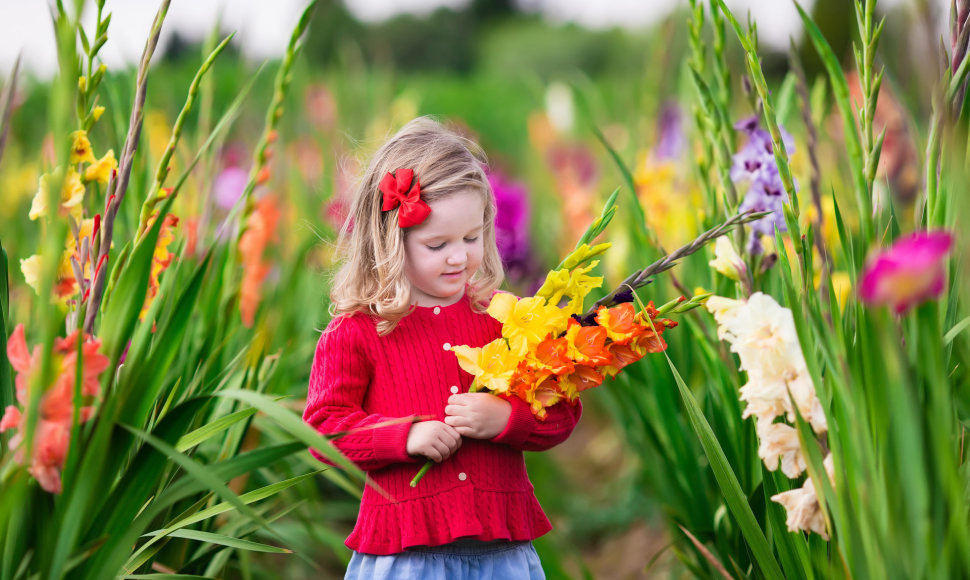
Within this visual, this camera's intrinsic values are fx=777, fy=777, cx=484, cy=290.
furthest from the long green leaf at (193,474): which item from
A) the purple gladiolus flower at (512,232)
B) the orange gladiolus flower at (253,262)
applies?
the purple gladiolus flower at (512,232)

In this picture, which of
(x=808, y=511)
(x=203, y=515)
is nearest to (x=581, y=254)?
(x=808, y=511)

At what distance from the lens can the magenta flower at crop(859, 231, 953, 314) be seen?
2.47 feet

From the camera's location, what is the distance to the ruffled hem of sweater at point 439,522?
1.23m

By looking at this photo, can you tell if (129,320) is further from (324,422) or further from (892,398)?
(892,398)

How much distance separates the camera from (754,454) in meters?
1.44

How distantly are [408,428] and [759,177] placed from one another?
2.76 feet

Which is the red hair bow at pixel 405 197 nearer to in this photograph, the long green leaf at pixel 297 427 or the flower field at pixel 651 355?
the flower field at pixel 651 355

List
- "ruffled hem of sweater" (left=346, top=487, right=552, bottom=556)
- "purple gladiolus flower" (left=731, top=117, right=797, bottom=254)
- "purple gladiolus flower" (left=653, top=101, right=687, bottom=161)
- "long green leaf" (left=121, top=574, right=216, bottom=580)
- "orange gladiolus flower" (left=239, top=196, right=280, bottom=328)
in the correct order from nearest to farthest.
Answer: "long green leaf" (left=121, top=574, right=216, bottom=580)
"ruffled hem of sweater" (left=346, top=487, right=552, bottom=556)
"purple gladiolus flower" (left=731, top=117, right=797, bottom=254)
"orange gladiolus flower" (left=239, top=196, right=280, bottom=328)
"purple gladiolus flower" (left=653, top=101, right=687, bottom=161)

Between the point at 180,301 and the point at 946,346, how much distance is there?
1114 mm

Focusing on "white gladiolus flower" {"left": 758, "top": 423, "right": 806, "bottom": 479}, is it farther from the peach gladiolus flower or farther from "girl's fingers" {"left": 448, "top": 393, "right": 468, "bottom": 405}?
the peach gladiolus flower

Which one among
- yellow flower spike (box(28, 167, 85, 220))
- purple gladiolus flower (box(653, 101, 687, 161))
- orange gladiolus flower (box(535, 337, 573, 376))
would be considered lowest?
orange gladiolus flower (box(535, 337, 573, 376))

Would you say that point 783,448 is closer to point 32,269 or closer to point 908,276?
point 908,276

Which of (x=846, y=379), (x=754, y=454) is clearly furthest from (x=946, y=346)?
(x=754, y=454)

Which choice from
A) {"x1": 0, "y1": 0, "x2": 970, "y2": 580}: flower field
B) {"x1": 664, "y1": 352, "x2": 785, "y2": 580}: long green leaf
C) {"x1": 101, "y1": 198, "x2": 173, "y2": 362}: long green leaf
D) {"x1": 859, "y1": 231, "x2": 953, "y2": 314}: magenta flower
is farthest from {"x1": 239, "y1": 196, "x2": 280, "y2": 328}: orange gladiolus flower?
{"x1": 859, "y1": 231, "x2": 953, "y2": 314}: magenta flower
